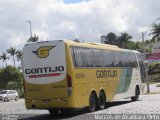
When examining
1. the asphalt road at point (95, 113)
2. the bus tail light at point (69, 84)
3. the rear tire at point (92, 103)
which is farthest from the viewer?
the rear tire at point (92, 103)

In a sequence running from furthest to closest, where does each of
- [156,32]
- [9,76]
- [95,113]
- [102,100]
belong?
[156,32] → [9,76] → [102,100] → [95,113]

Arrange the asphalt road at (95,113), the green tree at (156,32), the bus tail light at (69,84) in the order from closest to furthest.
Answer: the asphalt road at (95,113), the bus tail light at (69,84), the green tree at (156,32)

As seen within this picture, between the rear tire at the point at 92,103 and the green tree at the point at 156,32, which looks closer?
the rear tire at the point at 92,103

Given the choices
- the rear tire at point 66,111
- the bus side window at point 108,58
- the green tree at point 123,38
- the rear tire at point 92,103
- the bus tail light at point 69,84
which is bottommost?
the rear tire at point 66,111

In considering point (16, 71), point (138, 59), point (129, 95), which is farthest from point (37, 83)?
point (16, 71)

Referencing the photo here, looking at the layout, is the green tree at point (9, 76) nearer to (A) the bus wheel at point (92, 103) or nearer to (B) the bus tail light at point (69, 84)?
(A) the bus wheel at point (92, 103)

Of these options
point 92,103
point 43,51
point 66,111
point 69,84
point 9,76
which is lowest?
point 66,111

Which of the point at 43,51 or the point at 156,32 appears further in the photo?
the point at 156,32

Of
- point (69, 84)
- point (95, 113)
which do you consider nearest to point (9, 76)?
point (95, 113)

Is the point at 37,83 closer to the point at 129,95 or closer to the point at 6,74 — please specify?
the point at 129,95

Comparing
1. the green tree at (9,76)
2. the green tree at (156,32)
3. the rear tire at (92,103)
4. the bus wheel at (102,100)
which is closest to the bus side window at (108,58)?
the bus wheel at (102,100)

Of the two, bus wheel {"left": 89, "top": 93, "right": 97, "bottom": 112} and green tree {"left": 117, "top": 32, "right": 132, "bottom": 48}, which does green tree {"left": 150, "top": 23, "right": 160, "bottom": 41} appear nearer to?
green tree {"left": 117, "top": 32, "right": 132, "bottom": 48}

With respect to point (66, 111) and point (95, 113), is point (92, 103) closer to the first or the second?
point (95, 113)

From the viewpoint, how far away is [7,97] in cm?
5819
